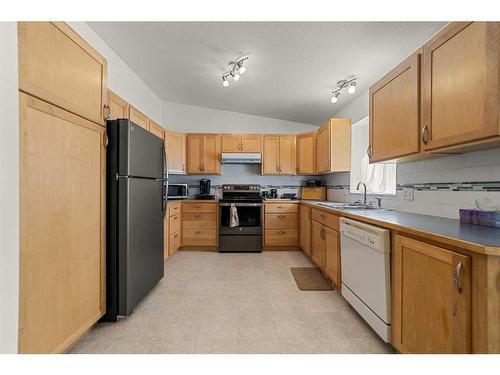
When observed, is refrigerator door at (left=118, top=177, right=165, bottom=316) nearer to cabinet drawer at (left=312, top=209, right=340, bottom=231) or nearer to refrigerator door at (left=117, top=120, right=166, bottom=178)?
refrigerator door at (left=117, top=120, right=166, bottom=178)

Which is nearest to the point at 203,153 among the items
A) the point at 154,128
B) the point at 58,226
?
the point at 154,128

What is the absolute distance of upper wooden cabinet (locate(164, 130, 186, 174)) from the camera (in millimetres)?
4016

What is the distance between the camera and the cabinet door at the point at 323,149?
3.52m

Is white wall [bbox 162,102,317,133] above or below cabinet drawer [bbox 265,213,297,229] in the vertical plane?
above

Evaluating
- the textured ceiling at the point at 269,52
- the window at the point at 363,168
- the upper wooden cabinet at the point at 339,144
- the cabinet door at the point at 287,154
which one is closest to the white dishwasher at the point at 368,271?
the window at the point at 363,168

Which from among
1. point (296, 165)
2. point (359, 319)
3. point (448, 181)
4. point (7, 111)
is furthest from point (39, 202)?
point (296, 165)

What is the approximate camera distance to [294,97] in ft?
11.8

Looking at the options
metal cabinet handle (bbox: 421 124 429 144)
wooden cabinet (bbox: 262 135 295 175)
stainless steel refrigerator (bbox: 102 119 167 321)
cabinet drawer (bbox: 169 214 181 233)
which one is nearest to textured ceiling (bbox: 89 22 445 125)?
wooden cabinet (bbox: 262 135 295 175)

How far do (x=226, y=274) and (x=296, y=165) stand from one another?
2.35 metres

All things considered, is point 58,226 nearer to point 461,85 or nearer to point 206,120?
point 461,85

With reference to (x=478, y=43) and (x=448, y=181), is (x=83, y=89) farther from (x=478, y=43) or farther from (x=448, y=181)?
(x=448, y=181)

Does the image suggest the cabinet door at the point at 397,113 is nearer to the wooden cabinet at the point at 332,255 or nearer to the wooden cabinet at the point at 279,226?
the wooden cabinet at the point at 332,255

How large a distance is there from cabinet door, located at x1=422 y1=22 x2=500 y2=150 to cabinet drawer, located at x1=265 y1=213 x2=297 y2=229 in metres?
2.65

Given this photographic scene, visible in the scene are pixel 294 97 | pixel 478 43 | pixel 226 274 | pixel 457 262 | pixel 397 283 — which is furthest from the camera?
pixel 294 97
